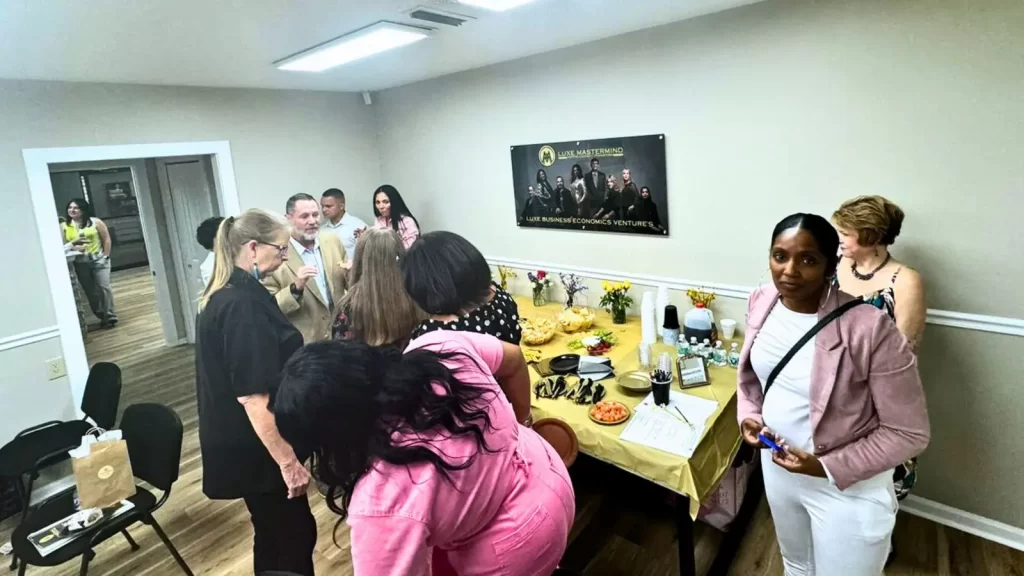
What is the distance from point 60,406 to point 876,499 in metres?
4.09

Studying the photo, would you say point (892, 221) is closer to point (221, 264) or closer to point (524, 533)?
point (524, 533)

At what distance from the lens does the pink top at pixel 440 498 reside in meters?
0.93

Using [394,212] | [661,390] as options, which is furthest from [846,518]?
[394,212]

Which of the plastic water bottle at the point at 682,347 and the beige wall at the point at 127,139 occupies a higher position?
the beige wall at the point at 127,139

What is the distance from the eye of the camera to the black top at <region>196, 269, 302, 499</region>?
5.83 feet

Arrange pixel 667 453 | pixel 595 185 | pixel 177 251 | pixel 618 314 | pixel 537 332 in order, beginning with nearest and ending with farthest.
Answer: pixel 667 453
pixel 537 332
pixel 618 314
pixel 595 185
pixel 177 251

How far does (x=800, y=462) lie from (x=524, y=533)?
A: 0.78 metres

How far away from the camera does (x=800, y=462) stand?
4.71 feet

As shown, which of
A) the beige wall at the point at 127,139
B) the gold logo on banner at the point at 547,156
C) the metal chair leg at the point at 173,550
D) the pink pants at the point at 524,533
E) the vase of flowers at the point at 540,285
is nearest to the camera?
the pink pants at the point at 524,533

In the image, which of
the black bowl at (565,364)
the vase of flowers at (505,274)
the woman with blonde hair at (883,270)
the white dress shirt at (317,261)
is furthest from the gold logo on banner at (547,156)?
the woman with blonde hair at (883,270)

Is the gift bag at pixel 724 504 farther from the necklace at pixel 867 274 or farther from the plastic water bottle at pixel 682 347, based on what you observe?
the necklace at pixel 867 274

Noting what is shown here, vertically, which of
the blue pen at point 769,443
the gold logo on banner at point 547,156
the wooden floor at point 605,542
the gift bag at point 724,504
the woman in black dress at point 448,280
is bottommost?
the wooden floor at point 605,542

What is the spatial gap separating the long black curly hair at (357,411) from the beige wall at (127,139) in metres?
3.13

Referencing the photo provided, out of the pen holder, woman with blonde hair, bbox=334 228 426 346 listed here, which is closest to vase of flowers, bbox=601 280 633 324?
the pen holder
